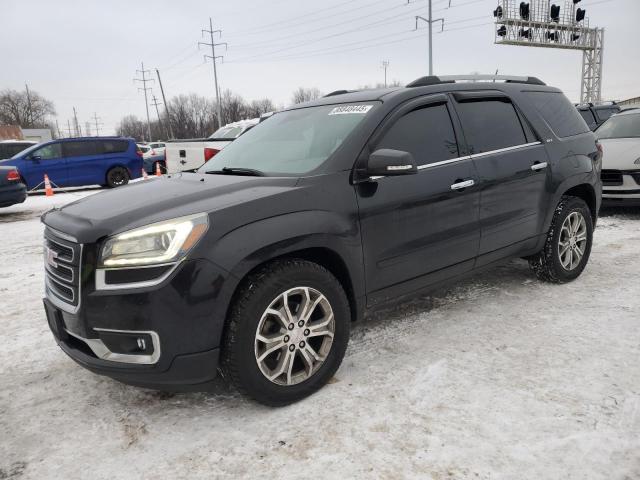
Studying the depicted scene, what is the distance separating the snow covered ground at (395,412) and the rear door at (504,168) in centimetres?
67

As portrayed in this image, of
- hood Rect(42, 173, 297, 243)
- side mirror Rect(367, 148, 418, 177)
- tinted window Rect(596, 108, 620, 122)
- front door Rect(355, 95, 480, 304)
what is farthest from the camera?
tinted window Rect(596, 108, 620, 122)

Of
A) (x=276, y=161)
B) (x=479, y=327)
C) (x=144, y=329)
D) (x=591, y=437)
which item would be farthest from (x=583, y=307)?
(x=144, y=329)

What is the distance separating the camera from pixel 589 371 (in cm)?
286

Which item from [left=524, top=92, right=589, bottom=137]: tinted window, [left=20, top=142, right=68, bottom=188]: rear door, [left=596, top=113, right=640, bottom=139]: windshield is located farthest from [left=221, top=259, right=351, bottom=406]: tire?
[left=20, top=142, right=68, bottom=188]: rear door

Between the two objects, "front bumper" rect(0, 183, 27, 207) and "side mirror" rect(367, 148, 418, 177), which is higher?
"side mirror" rect(367, 148, 418, 177)

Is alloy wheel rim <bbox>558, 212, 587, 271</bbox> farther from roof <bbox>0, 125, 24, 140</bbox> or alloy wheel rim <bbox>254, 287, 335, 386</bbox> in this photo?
roof <bbox>0, 125, 24, 140</bbox>

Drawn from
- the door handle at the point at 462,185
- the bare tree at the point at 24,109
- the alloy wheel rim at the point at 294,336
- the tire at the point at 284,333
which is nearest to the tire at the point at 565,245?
the door handle at the point at 462,185

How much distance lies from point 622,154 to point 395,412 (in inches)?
264

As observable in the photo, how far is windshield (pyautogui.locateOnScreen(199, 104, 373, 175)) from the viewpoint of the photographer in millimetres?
3072

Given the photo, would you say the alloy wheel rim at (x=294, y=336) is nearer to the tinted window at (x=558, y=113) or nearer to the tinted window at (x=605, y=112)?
the tinted window at (x=558, y=113)

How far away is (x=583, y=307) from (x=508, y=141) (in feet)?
4.75

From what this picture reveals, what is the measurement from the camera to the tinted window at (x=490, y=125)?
361cm

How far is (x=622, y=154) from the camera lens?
289 inches

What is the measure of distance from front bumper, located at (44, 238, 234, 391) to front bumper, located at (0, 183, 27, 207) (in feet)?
29.5
